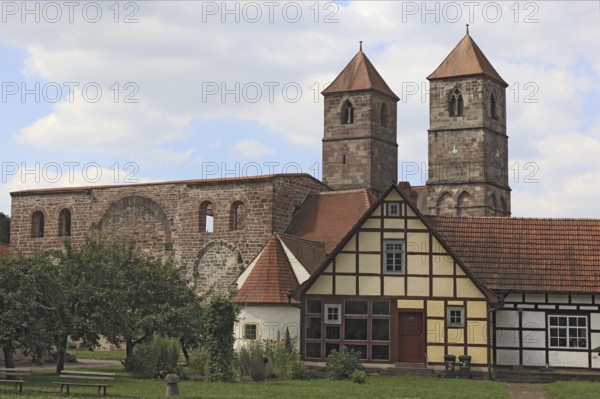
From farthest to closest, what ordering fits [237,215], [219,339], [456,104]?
[456,104] → [237,215] → [219,339]

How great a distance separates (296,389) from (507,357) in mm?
10951

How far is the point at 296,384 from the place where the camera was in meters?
34.0

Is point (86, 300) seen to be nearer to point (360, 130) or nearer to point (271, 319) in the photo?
point (271, 319)

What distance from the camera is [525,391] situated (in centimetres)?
3428

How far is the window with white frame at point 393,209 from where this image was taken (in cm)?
4031

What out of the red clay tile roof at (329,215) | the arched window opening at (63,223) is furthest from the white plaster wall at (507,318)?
the arched window opening at (63,223)

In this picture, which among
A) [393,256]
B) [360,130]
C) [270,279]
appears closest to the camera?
[393,256]

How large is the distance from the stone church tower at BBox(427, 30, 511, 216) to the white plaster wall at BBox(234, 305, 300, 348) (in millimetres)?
35270

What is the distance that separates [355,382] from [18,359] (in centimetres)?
1421

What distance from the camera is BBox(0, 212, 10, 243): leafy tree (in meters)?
90.2

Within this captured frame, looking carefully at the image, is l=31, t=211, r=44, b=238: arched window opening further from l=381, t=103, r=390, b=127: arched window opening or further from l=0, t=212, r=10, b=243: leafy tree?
l=0, t=212, r=10, b=243: leafy tree

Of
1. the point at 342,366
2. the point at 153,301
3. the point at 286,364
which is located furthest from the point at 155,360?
the point at 153,301

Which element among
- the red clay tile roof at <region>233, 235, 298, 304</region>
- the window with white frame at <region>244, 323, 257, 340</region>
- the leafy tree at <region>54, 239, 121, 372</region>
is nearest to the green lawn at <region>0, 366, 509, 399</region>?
the leafy tree at <region>54, 239, 121, 372</region>

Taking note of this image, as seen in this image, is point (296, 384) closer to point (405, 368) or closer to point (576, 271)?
point (405, 368)
